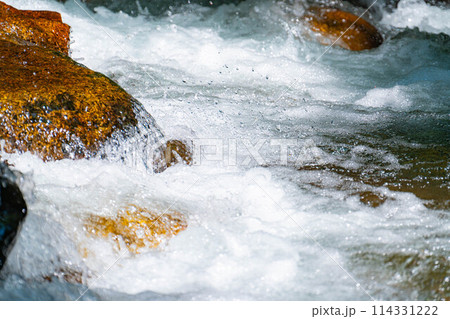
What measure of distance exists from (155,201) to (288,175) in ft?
2.65

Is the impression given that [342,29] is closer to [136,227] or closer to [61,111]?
[61,111]

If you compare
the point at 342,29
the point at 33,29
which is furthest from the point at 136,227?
the point at 342,29

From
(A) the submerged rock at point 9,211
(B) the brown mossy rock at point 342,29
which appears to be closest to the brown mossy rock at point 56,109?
(A) the submerged rock at point 9,211

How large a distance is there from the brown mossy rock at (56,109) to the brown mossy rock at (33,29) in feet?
2.02

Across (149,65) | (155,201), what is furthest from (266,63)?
(155,201)

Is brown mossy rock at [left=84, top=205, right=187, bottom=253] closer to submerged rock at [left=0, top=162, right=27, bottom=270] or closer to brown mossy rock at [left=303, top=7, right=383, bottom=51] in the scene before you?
submerged rock at [left=0, top=162, right=27, bottom=270]

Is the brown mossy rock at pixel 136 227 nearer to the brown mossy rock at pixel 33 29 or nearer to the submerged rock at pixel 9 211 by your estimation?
the submerged rock at pixel 9 211

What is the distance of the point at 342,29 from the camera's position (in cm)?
515

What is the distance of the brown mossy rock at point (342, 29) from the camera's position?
5.05 metres

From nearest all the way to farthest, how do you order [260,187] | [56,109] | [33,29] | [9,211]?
[9,211]
[56,109]
[260,187]
[33,29]

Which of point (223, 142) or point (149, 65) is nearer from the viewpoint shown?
point (223, 142)

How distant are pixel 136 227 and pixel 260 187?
74 cm
